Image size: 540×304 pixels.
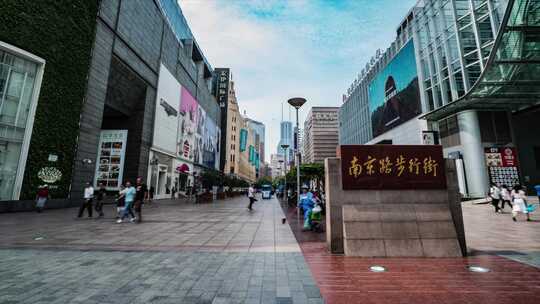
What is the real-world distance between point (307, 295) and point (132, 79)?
2786 cm

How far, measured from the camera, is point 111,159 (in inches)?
990

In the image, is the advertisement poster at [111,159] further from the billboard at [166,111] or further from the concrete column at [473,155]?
the concrete column at [473,155]

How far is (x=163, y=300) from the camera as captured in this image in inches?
128

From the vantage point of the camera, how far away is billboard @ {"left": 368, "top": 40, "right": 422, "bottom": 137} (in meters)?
36.9

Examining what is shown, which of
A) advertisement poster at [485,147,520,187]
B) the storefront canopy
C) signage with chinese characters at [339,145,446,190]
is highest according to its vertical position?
the storefront canopy

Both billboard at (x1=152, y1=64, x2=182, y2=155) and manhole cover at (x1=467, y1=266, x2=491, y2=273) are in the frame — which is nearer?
manhole cover at (x1=467, y1=266, x2=491, y2=273)

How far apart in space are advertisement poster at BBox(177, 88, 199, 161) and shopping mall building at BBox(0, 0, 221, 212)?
2.99 ft

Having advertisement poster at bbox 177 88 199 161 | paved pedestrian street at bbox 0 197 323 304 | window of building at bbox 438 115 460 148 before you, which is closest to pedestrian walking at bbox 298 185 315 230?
paved pedestrian street at bbox 0 197 323 304

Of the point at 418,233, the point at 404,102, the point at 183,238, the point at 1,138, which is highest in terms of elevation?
the point at 404,102

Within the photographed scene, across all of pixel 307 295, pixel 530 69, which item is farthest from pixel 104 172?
pixel 530 69

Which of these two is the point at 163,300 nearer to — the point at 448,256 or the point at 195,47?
the point at 448,256

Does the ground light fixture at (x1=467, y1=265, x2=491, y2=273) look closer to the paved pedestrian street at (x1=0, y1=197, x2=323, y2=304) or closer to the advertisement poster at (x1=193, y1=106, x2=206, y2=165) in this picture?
the paved pedestrian street at (x1=0, y1=197, x2=323, y2=304)

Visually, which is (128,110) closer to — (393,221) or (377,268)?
(393,221)

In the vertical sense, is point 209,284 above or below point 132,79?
below
